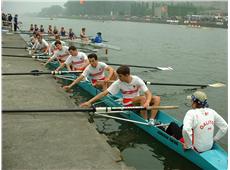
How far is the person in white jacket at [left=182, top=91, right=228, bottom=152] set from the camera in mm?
6504

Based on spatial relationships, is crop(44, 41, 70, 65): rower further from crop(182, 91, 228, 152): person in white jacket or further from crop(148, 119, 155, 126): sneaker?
crop(182, 91, 228, 152): person in white jacket

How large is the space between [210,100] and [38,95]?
782cm

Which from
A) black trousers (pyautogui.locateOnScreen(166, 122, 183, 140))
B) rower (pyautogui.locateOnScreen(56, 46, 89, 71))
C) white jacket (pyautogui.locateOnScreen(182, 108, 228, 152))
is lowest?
black trousers (pyautogui.locateOnScreen(166, 122, 183, 140))

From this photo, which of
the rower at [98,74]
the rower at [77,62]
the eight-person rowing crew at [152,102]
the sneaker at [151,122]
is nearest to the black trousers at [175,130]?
the eight-person rowing crew at [152,102]

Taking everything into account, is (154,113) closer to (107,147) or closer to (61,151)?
(107,147)

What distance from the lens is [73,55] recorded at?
13.8m

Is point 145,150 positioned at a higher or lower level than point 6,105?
lower

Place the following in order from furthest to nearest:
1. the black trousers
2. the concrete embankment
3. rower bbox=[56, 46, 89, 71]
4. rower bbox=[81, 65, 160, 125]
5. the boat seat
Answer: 1. rower bbox=[56, 46, 89, 71]
2. rower bbox=[81, 65, 160, 125]
3. the black trousers
4. the boat seat
5. the concrete embankment

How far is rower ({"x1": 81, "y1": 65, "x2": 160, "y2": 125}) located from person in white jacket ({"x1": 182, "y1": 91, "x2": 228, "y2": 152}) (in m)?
2.12

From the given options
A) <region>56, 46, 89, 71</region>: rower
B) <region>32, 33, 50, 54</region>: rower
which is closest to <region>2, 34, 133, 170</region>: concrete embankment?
<region>56, 46, 89, 71</region>: rower

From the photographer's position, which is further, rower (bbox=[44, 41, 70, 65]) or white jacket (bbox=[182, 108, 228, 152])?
rower (bbox=[44, 41, 70, 65])

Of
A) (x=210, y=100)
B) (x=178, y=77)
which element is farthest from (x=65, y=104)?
(x=178, y=77)

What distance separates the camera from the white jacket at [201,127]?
6520 mm

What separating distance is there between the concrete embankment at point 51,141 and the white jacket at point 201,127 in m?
1.49
